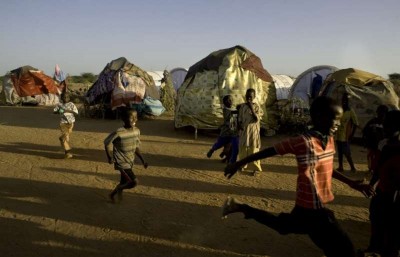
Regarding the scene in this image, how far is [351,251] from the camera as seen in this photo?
285cm

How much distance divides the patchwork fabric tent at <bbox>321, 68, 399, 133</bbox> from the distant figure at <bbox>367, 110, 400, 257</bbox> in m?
7.36

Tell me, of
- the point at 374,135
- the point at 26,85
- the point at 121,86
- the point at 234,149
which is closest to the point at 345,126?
the point at 374,135

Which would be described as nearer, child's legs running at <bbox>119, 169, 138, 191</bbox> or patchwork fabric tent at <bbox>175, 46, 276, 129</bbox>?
child's legs running at <bbox>119, 169, 138, 191</bbox>

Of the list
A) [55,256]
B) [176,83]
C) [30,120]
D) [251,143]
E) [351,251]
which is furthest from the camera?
[176,83]

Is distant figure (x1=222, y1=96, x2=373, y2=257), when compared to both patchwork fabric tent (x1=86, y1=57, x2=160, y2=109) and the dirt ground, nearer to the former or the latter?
the dirt ground

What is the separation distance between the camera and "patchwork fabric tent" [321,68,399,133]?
1033 cm

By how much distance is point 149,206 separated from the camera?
5238 mm

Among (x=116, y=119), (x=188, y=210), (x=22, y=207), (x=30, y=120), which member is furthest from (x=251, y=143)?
(x=30, y=120)

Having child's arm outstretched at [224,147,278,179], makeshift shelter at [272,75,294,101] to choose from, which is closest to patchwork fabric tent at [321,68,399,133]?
makeshift shelter at [272,75,294,101]

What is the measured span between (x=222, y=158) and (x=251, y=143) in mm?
1643

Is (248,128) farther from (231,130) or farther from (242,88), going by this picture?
(242,88)

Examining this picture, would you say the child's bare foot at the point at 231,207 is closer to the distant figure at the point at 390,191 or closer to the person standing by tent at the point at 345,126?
the distant figure at the point at 390,191

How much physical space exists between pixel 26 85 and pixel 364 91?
18.0 meters

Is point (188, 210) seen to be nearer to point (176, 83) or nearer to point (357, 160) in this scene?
point (357, 160)
